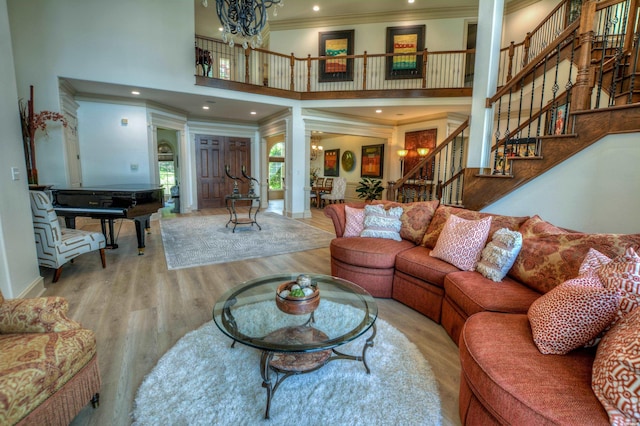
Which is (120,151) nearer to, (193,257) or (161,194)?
(161,194)

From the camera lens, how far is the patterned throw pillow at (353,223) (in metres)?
3.32

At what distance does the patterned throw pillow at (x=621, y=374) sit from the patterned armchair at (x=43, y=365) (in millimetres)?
2093

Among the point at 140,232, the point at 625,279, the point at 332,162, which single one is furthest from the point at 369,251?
the point at 332,162

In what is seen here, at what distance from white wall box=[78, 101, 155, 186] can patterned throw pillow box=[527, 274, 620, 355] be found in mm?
7226

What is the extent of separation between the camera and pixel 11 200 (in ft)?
8.12

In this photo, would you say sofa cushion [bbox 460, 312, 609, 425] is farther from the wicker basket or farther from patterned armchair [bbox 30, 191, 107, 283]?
patterned armchair [bbox 30, 191, 107, 283]

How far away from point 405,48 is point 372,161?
10.5 ft

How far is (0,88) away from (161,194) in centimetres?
233

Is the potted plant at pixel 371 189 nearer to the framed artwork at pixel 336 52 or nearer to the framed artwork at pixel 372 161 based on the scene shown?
the framed artwork at pixel 372 161

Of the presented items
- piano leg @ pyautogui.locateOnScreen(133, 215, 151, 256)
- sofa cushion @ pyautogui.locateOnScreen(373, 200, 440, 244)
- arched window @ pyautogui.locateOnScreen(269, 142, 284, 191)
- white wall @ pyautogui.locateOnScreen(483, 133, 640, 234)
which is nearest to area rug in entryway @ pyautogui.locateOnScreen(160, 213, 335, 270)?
piano leg @ pyautogui.locateOnScreen(133, 215, 151, 256)

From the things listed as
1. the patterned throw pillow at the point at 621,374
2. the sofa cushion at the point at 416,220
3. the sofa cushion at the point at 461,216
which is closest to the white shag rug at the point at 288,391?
the patterned throw pillow at the point at 621,374

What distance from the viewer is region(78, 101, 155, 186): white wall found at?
19.5 ft

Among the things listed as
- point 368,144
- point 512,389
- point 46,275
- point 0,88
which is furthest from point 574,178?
point 368,144

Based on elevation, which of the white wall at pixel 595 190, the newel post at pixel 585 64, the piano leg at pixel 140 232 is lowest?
the piano leg at pixel 140 232
